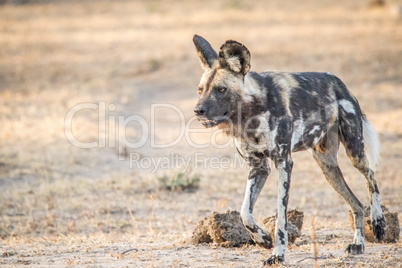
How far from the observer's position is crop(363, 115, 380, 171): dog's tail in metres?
5.00

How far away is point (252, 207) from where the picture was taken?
4242mm

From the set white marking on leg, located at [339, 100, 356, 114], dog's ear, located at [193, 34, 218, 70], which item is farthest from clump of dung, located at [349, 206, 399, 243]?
dog's ear, located at [193, 34, 218, 70]

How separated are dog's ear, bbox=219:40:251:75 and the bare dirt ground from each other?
1544 millimetres

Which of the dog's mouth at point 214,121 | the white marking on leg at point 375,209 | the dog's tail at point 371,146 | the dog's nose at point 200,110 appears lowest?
the white marking on leg at point 375,209

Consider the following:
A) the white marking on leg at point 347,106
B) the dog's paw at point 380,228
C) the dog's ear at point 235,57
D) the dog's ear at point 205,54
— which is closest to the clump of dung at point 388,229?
the dog's paw at point 380,228

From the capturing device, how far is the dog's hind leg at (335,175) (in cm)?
470

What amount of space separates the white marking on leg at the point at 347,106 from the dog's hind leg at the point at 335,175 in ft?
0.76

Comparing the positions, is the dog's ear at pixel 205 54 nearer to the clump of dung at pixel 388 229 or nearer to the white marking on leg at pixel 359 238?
the white marking on leg at pixel 359 238

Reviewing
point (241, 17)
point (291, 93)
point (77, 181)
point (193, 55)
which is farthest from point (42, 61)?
point (291, 93)

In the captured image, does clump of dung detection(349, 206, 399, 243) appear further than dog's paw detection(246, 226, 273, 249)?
Yes

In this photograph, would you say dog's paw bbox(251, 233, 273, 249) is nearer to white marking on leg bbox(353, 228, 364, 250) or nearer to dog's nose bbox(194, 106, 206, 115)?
white marking on leg bbox(353, 228, 364, 250)

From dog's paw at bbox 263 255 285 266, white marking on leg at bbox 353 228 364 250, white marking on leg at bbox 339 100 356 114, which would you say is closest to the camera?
dog's paw at bbox 263 255 285 266

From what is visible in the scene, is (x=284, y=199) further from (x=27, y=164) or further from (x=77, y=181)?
(x=27, y=164)

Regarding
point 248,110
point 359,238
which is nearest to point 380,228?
point 359,238
